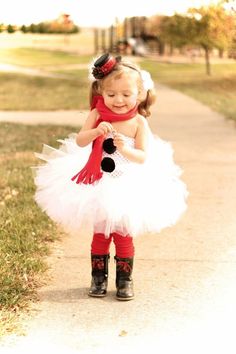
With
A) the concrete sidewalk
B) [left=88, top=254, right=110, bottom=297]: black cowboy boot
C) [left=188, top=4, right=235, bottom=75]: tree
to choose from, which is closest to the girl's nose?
[left=88, top=254, right=110, bottom=297]: black cowboy boot

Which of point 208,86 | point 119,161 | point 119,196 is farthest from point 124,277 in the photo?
point 208,86

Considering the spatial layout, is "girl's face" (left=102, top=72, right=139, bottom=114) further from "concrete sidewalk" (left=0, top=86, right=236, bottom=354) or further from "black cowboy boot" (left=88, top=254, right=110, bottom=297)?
"concrete sidewalk" (left=0, top=86, right=236, bottom=354)

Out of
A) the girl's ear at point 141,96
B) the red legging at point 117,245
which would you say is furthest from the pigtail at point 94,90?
the red legging at point 117,245

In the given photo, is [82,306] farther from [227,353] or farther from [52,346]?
[227,353]

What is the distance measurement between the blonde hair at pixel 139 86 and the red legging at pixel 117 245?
2.54ft

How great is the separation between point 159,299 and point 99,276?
40cm

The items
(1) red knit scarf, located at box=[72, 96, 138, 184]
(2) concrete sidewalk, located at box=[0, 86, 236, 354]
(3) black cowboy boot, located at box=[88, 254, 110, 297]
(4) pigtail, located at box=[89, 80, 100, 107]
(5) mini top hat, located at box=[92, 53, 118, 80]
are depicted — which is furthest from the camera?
(3) black cowboy boot, located at box=[88, 254, 110, 297]

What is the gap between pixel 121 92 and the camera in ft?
13.6

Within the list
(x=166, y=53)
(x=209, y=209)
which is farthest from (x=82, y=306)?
(x=166, y=53)

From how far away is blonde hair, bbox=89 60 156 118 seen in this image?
4.12 meters

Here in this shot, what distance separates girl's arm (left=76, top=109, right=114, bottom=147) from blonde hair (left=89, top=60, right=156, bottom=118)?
140mm

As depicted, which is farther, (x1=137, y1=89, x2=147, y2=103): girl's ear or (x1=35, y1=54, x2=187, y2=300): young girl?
(x1=137, y1=89, x2=147, y2=103): girl's ear

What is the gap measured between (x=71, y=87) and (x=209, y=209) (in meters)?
15.1

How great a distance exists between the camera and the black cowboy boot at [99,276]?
4.43m
